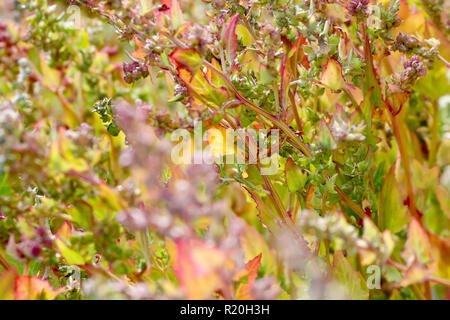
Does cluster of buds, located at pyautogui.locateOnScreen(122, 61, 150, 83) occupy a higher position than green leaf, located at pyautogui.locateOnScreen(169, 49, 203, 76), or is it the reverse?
cluster of buds, located at pyautogui.locateOnScreen(122, 61, 150, 83)

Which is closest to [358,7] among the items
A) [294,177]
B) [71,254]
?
[294,177]

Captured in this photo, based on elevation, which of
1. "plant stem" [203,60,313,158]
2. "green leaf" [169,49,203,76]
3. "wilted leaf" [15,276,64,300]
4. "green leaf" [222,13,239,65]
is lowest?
"wilted leaf" [15,276,64,300]

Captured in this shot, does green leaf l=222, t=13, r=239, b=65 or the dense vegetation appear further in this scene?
green leaf l=222, t=13, r=239, b=65

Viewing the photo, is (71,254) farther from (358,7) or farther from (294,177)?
(358,7)

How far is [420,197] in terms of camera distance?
0.65 meters

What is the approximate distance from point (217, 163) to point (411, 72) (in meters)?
0.24

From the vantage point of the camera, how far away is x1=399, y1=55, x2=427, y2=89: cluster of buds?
0.54 metres

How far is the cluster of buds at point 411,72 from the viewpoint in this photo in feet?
1.76

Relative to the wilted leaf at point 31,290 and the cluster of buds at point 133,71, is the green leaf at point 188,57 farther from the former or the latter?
the wilted leaf at point 31,290

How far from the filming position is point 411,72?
1.76 feet

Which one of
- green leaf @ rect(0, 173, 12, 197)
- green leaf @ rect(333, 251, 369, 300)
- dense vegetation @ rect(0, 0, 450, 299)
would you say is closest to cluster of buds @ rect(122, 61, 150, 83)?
dense vegetation @ rect(0, 0, 450, 299)

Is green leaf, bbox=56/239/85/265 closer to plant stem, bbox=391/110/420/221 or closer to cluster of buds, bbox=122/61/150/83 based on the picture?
cluster of buds, bbox=122/61/150/83

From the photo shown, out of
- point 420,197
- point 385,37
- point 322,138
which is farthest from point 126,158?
point 420,197

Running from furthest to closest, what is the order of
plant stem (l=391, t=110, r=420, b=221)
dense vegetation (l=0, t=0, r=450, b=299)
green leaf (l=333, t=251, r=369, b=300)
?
plant stem (l=391, t=110, r=420, b=221)
green leaf (l=333, t=251, r=369, b=300)
dense vegetation (l=0, t=0, r=450, b=299)
